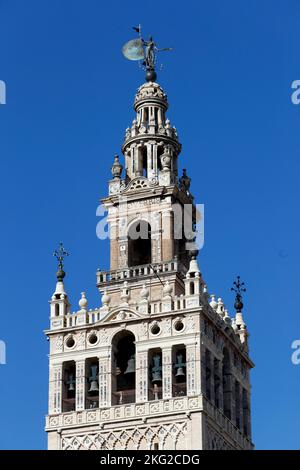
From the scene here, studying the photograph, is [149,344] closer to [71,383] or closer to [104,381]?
[104,381]

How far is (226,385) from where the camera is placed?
9538cm

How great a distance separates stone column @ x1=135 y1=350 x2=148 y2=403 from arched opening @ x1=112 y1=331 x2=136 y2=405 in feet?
1.95

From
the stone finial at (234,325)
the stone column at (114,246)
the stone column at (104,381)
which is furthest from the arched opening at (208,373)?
the stone column at (114,246)

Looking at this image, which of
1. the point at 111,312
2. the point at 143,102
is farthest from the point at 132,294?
the point at 143,102

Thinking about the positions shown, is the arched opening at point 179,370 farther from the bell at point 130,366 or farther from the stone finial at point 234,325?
the stone finial at point 234,325

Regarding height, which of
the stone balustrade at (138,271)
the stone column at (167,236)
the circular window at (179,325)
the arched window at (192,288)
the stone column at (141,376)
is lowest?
the stone column at (141,376)

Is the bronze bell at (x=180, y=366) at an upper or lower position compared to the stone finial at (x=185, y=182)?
lower

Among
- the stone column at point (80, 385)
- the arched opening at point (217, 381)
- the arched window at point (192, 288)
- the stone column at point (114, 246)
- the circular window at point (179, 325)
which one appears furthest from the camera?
the stone column at point (114, 246)

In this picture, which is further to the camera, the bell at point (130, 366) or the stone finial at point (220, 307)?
the stone finial at point (220, 307)

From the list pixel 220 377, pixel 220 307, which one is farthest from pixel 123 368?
pixel 220 307

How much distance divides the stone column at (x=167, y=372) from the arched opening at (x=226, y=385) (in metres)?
4.63

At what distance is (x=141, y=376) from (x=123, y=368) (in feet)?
6.79

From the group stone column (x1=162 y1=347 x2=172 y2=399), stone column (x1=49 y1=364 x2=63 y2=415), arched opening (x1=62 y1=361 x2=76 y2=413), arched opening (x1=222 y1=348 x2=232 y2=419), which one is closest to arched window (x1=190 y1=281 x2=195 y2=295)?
stone column (x1=162 y1=347 x2=172 y2=399)

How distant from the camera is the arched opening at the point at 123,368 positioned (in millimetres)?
92500
